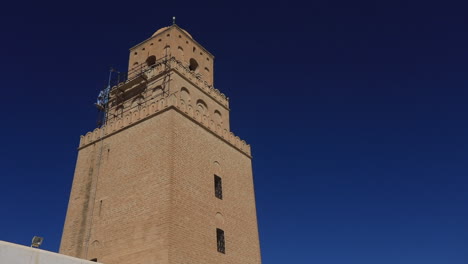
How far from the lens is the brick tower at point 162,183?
1273 centimetres

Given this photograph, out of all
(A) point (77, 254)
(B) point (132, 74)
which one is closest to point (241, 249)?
(A) point (77, 254)

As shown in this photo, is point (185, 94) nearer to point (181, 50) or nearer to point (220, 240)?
point (181, 50)

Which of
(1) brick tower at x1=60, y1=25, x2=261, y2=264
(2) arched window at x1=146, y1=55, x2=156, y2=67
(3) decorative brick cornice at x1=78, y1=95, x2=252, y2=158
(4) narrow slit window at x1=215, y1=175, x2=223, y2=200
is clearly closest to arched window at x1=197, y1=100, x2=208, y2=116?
(1) brick tower at x1=60, y1=25, x2=261, y2=264

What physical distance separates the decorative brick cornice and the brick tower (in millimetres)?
50

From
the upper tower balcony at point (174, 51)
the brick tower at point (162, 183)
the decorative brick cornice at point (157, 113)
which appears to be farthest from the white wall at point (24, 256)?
the upper tower balcony at point (174, 51)

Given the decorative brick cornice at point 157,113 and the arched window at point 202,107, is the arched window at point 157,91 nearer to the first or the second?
the decorative brick cornice at point 157,113

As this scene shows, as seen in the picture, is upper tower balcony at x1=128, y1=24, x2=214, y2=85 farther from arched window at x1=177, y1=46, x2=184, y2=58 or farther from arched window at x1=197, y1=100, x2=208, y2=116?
arched window at x1=197, y1=100, x2=208, y2=116

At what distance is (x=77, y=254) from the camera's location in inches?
560

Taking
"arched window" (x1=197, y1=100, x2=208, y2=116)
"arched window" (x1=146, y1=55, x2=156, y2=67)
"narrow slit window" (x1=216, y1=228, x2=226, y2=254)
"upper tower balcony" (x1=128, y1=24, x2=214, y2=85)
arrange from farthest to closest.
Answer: "arched window" (x1=146, y1=55, x2=156, y2=67) → "upper tower balcony" (x1=128, y1=24, x2=214, y2=85) → "arched window" (x1=197, y1=100, x2=208, y2=116) → "narrow slit window" (x1=216, y1=228, x2=226, y2=254)

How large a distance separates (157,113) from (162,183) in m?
3.07

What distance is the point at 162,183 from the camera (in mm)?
13164

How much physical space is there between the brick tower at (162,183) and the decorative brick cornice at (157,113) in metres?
0.05

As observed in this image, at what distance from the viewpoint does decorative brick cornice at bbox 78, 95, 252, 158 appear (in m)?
15.1

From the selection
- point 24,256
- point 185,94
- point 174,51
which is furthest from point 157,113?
point 24,256
